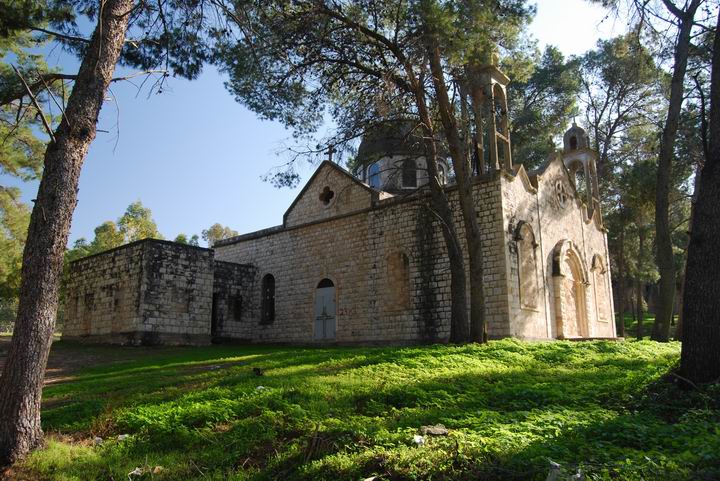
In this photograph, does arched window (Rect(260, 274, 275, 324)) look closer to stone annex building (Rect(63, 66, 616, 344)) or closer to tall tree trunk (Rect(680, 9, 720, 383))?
stone annex building (Rect(63, 66, 616, 344))

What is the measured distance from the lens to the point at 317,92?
14.6m

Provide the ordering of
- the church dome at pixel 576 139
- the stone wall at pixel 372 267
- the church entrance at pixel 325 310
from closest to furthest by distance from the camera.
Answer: the stone wall at pixel 372 267, the church entrance at pixel 325 310, the church dome at pixel 576 139

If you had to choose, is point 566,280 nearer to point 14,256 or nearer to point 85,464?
point 85,464

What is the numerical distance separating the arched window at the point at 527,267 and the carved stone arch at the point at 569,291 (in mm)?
1464

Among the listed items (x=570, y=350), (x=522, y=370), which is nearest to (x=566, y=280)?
(x=570, y=350)

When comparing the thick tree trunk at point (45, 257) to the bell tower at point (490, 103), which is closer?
the thick tree trunk at point (45, 257)

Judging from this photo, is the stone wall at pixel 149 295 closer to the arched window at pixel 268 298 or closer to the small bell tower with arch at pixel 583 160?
the arched window at pixel 268 298

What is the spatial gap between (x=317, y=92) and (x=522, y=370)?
945 cm

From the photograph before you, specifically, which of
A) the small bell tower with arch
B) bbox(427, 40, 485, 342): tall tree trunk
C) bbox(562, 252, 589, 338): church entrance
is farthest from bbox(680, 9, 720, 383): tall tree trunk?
the small bell tower with arch

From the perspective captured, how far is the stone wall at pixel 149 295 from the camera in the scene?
18391mm

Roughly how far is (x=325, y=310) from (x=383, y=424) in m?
14.2

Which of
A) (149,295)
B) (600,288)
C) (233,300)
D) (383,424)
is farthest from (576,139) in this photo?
(383,424)

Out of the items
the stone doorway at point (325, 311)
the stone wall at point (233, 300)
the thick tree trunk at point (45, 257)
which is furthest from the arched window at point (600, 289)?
the thick tree trunk at point (45, 257)

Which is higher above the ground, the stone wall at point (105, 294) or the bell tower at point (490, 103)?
the bell tower at point (490, 103)
